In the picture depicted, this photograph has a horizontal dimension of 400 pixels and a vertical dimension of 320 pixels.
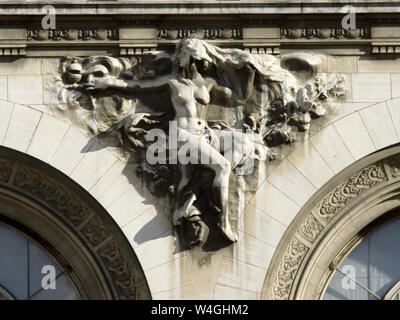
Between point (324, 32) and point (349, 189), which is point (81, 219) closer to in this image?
point (349, 189)

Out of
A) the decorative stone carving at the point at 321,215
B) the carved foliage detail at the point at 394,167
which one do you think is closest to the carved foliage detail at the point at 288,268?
the decorative stone carving at the point at 321,215

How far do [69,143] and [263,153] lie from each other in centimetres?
259

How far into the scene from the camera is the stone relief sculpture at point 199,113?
25828mm

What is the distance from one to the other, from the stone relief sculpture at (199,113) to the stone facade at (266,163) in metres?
0.15

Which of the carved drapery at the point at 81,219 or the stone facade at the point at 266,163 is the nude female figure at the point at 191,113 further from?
the carved drapery at the point at 81,219

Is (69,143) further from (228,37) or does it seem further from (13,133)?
(228,37)

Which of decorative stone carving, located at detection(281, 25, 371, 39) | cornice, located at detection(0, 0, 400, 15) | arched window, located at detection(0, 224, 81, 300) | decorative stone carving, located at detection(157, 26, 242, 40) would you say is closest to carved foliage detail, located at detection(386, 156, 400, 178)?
decorative stone carving, located at detection(281, 25, 371, 39)

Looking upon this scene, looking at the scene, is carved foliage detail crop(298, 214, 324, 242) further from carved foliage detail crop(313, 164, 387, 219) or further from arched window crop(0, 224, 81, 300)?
arched window crop(0, 224, 81, 300)

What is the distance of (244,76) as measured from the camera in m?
26.2

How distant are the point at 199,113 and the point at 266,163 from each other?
3.68ft

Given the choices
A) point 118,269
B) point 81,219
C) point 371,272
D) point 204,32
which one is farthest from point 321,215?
point 81,219

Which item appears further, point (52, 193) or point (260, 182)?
point (52, 193)

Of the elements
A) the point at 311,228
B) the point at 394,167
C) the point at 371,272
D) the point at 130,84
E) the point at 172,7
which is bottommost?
the point at 371,272

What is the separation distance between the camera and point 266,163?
1026 inches
